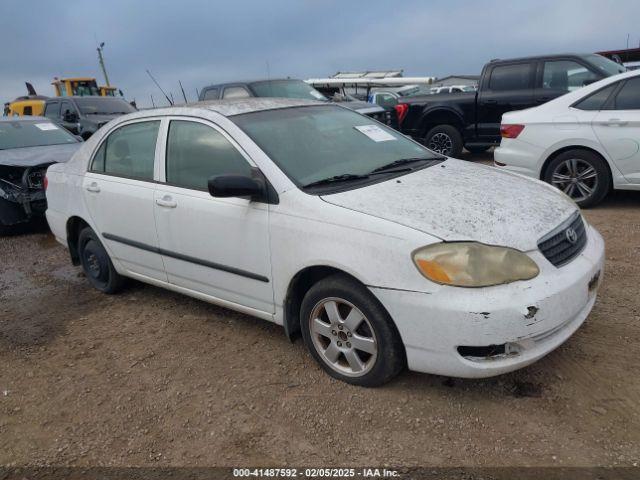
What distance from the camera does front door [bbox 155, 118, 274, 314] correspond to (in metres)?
3.10

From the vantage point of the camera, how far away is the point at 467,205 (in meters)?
2.75

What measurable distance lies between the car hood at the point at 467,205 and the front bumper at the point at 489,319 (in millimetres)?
211

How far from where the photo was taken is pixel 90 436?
2723mm

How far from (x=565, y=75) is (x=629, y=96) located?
2517 mm

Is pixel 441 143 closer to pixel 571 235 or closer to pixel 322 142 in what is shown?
pixel 322 142

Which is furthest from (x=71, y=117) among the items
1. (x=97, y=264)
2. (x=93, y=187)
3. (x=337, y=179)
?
(x=337, y=179)

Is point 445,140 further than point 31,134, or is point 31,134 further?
point 445,140

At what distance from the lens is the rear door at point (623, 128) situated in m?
5.38

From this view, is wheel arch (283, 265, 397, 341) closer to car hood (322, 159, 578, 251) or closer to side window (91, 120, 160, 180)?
car hood (322, 159, 578, 251)

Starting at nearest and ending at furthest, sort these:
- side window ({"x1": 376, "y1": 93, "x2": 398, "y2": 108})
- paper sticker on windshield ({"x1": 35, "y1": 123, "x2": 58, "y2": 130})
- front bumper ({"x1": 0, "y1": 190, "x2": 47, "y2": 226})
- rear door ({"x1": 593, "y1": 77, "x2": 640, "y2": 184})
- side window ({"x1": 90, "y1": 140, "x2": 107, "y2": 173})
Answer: side window ({"x1": 90, "y1": 140, "x2": 107, "y2": 173}), rear door ({"x1": 593, "y1": 77, "x2": 640, "y2": 184}), front bumper ({"x1": 0, "y1": 190, "x2": 47, "y2": 226}), paper sticker on windshield ({"x1": 35, "y1": 123, "x2": 58, "y2": 130}), side window ({"x1": 376, "y1": 93, "x2": 398, "y2": 108})

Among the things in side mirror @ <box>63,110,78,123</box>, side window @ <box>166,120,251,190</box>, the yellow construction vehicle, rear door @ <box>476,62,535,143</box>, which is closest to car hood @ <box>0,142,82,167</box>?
side window @ <box>166,120,251,190</box>

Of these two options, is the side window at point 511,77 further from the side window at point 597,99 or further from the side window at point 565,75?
the side window at point 597,99

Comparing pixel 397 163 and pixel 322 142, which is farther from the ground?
pixel 322 142

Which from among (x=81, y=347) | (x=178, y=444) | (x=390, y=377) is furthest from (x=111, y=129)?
(x=390, y=377)
